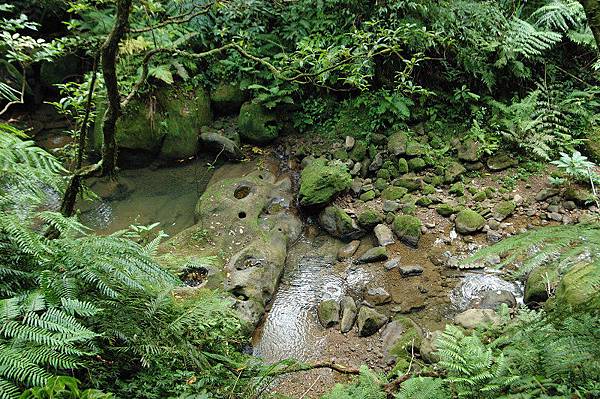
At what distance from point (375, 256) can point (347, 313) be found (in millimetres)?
997

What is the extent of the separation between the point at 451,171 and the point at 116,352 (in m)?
5.45

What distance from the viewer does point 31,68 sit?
7641mm

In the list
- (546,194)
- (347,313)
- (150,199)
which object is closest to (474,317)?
(347,313)

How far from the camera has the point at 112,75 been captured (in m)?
2.52

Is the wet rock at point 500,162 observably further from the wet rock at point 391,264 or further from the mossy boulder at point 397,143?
the wet rock at point 391,264

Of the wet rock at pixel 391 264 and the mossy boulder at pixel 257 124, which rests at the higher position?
the mossy boulder at pixel 257 124

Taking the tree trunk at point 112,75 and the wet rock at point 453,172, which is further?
the wet rock at point 453,172

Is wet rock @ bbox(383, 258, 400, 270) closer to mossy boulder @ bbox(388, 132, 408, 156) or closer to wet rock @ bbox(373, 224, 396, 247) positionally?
wet rock @ bbox(373, 224, 396, 247)

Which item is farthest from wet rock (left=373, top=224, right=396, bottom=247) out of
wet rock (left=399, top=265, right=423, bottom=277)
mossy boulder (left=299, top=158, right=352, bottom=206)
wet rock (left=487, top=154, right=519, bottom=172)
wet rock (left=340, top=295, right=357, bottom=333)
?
wet rock (left=487, top=154, right=519, bottom=172)

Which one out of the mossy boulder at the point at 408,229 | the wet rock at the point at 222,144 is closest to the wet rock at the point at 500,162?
the mossy boulder at the point at 408,229

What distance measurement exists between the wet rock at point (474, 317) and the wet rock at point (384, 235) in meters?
1.43

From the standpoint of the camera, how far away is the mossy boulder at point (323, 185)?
582 centimetres

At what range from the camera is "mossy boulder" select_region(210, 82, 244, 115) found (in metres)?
7.47

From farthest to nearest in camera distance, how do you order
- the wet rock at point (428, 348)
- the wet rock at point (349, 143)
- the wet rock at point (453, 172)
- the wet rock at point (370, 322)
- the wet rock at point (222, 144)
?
the wet rock at point (222, 144), the wet rock at point (349, 143), the wet rock at point (453, 172), the wet rock at point (370, 322), the wet rock at point (428, 348)
